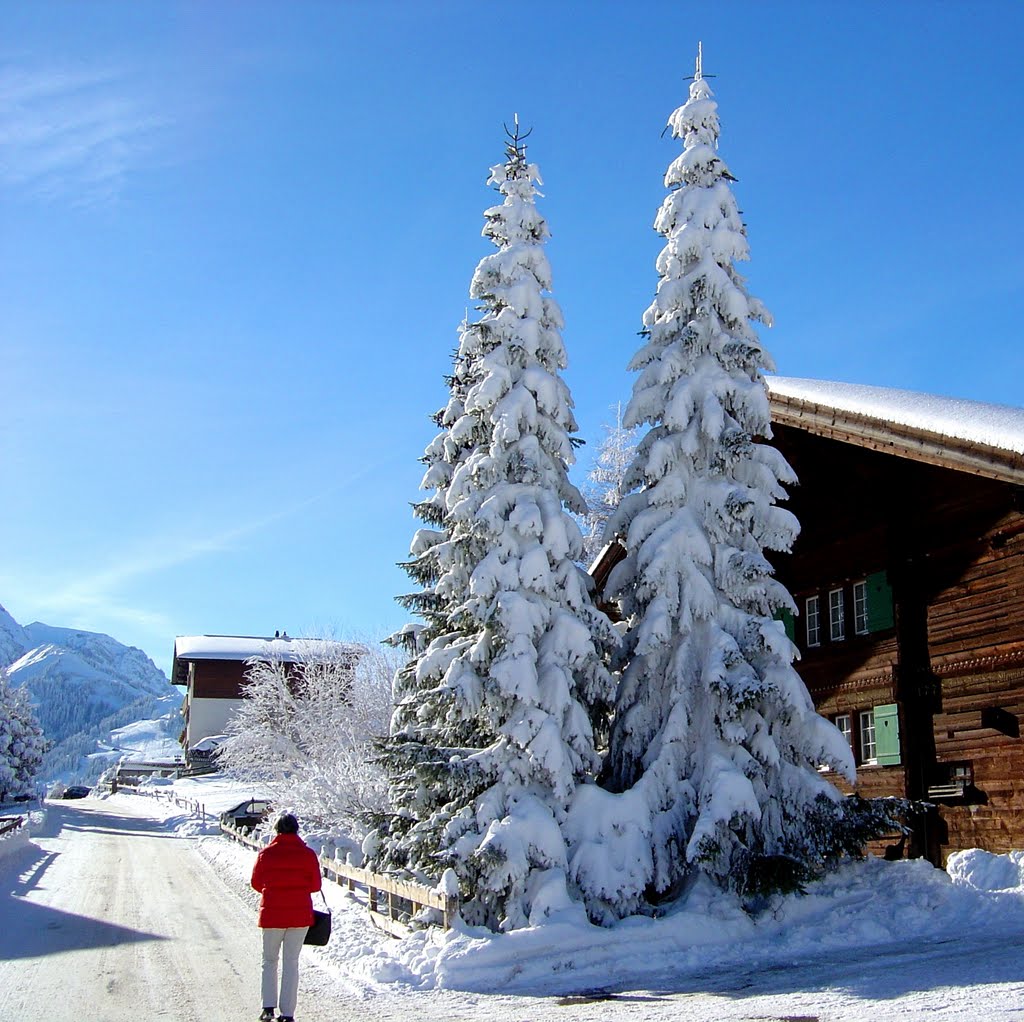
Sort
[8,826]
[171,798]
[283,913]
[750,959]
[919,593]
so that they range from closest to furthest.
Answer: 1. [283,913]
2. [750,959]
3. [919,593]
4. [8,826]
5. [171,798]

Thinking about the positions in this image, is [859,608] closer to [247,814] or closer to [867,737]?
[867,737]

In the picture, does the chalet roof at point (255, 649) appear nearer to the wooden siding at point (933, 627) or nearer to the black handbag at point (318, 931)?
the wooden siding at point (933, 627)

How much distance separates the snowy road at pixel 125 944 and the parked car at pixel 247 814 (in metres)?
9.74

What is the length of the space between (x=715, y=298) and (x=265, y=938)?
12.2m

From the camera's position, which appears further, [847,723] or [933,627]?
[847,723]

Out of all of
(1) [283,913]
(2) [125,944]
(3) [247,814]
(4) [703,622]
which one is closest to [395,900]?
(2) [125,944]

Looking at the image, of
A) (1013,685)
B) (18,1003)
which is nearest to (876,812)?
(1013,685)

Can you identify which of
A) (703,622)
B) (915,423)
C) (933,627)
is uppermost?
(915,423)

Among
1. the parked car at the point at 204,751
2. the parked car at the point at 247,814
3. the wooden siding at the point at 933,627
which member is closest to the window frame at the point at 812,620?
the wooden siding at the point at 933,627

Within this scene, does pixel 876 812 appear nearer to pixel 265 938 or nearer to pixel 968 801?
pixel 968 801

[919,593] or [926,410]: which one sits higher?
[926,410]

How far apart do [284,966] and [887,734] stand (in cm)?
1405

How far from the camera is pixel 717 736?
604 inches

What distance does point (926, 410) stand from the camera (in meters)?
18.5
